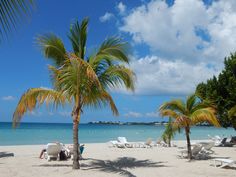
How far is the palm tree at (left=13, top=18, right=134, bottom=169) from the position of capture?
30.1ft

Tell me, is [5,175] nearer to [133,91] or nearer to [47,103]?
[47,103]

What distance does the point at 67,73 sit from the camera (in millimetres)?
9039

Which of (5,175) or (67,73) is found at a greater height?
(67,73)

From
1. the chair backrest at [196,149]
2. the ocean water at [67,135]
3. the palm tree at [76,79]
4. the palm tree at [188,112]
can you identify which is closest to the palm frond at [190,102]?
the palm tree at [188,112]

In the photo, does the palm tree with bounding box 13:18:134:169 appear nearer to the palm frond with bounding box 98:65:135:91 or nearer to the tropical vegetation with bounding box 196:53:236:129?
the palm frond with bounding box 98:65:135:91

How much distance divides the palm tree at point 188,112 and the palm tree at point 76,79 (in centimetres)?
430

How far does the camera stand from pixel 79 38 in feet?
31.7

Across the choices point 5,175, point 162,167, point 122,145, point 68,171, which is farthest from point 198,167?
point 122,145

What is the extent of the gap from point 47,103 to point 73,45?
6.39 ft

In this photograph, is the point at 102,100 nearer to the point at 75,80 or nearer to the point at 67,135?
the point at 75,80

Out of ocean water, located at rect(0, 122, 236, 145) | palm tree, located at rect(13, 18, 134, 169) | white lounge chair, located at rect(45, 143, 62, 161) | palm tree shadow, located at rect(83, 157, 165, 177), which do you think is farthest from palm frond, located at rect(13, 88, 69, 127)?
ocean water, located at rect(0, 122, 236, 145)

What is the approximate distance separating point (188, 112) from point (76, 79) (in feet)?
21.1

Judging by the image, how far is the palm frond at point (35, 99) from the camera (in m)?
9.20

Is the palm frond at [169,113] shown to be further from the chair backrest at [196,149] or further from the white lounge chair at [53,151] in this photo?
the white lounge chair at [53,151]
